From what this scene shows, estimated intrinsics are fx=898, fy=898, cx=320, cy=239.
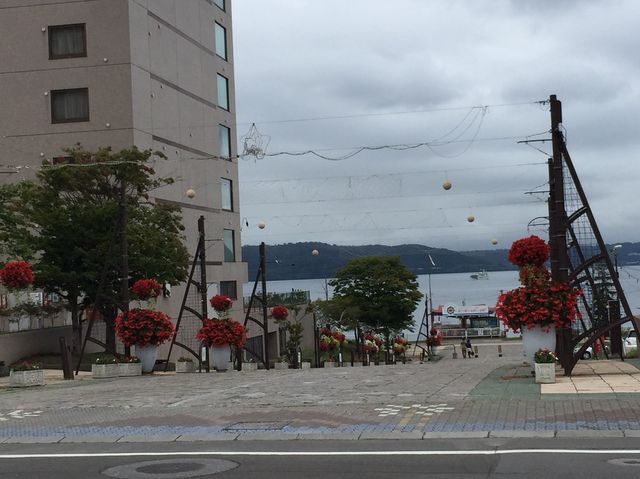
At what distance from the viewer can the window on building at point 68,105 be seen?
4712 cm

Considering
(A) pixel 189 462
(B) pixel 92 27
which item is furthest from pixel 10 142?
(A) pixel 189 462

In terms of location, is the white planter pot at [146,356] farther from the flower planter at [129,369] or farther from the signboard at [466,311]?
the signboard at [466,311]

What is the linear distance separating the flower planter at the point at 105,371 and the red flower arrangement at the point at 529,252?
1356cm

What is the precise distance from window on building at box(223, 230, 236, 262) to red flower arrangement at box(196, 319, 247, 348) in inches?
1120

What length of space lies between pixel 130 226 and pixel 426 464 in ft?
91.0

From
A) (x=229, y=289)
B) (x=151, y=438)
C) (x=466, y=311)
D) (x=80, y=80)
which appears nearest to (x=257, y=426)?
(x=151, y=438)

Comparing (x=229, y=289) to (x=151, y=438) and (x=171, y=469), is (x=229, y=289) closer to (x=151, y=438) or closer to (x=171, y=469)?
(x=151, y=438)

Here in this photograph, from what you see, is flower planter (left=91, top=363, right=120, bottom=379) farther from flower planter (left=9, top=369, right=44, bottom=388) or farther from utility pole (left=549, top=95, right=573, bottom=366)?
utility pole (left=549, top=95, right=573, bottom=366)

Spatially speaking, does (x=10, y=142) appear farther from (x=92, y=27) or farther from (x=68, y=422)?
(x=68, y=422)

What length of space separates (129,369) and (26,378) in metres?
4.01

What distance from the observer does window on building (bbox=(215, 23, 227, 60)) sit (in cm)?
5922

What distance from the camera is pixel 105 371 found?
2738 cm

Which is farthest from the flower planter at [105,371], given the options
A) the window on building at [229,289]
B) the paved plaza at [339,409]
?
the window on building at [229,289]

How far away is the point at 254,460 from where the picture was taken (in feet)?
35.7
